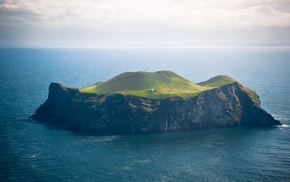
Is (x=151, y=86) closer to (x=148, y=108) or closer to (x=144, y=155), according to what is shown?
(x=148, y=108)

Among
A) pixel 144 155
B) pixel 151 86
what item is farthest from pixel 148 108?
pixel 144 155

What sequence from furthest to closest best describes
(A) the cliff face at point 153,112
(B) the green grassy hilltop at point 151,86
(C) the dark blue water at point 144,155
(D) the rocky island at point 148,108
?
1. (B) the green grassy hilltop at point 151,86
2. (D) the rocky island at point 148,108
3. (A) the cliff face at point 153,112
4. (C) the dark blue water at point 144,155

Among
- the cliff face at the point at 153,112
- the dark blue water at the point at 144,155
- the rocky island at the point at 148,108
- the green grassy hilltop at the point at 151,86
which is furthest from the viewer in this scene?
the green grassy hilltop at the point at 151,86

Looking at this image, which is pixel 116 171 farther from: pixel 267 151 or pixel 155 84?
pixel 155 84

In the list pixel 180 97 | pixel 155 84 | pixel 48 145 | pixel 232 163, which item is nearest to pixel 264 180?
pixel 232 163

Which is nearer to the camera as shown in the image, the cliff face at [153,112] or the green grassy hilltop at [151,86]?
the cliff face at [153,112]

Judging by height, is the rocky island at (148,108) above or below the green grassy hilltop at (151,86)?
below

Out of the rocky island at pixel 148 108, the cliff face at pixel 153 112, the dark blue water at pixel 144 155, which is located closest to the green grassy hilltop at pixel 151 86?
the rocky island at pixel 148 108

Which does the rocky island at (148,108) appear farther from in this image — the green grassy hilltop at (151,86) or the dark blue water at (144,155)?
the dark blue water at (144,155)

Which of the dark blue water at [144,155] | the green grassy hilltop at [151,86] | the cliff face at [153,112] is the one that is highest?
the green grassy hilltop at [151,86]
